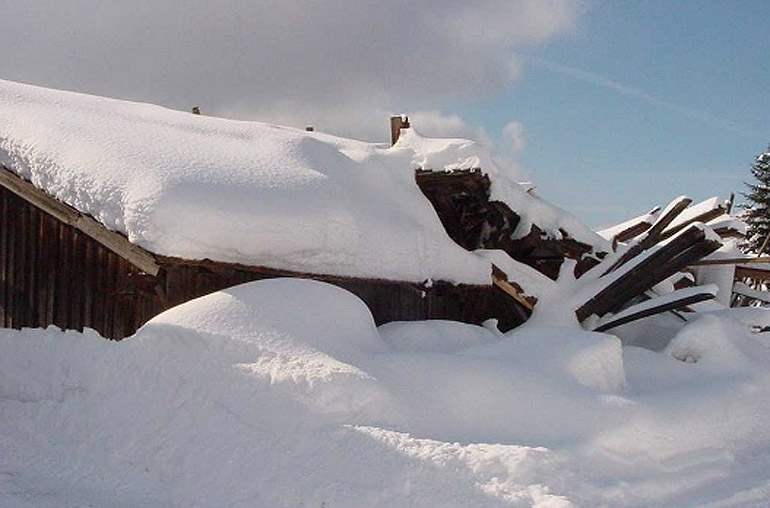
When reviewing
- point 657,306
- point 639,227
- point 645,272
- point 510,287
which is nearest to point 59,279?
point 510,287

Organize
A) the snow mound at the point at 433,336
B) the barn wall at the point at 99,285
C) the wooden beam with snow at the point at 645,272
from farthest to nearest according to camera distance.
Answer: the wooden beam with snow at the point at 645,272
the snow mound at the point at 433,336
the barn wall at the point at 99,285

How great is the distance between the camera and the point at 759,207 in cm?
3403

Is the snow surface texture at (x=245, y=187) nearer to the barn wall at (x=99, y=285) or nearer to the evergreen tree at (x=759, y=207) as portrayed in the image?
the barn wall at (x=99, y=285)

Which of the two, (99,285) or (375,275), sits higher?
(375,275)

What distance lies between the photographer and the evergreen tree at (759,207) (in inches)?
1304

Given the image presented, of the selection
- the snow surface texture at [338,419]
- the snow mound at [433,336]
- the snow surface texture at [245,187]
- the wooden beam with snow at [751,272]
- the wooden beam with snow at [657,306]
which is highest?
the snow surface texture at [245,187]

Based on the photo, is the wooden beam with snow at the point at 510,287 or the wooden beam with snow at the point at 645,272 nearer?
the wooden beam with snow at the point at 645,272

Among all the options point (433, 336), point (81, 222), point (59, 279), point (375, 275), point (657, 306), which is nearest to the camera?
point (81, 222)

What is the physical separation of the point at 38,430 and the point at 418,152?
716 cm

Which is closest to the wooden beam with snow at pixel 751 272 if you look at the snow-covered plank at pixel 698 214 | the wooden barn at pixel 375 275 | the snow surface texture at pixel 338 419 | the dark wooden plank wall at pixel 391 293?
the snow-covered plank at pixel 698 214

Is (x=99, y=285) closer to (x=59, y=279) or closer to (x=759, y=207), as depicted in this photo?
(x=59, y=279)

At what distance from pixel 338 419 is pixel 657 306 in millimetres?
6093

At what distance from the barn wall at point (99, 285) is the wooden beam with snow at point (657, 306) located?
183cm

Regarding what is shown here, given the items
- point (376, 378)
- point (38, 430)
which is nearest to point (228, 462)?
point (376, 378)
